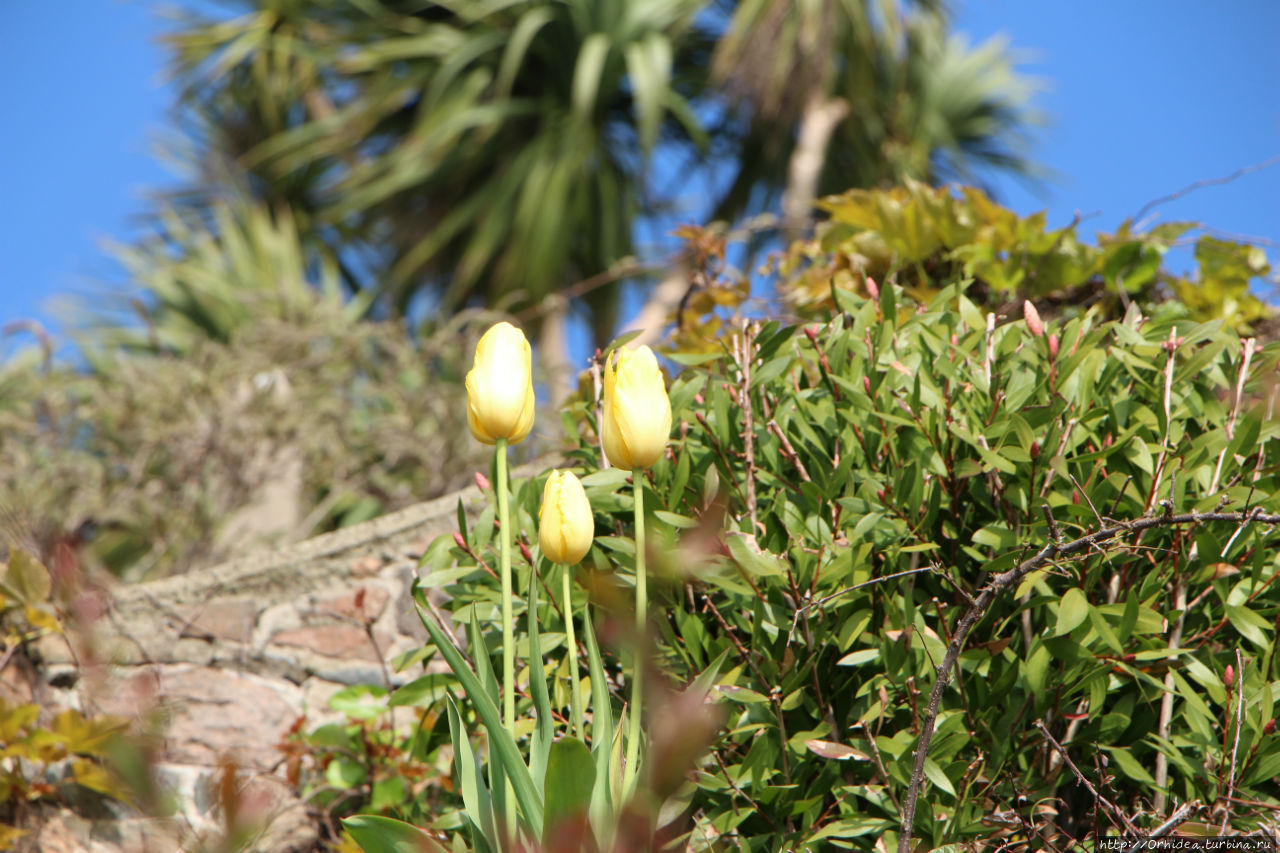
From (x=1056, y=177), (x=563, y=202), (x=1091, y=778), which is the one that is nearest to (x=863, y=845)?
(x=1091, y=778)

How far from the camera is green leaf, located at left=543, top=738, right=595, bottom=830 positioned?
2.83 feet

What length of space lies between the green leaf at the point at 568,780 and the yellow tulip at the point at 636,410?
27 cm

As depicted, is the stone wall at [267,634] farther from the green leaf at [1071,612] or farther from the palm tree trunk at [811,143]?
the palm tree trunk at [811,143]

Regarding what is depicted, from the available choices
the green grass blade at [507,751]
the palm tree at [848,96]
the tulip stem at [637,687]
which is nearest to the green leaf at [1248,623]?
the tulip stem at [637,687]

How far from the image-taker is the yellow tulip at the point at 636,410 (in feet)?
3.13

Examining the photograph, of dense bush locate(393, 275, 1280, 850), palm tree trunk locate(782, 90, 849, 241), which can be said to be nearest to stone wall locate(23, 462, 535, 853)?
dense bush locate(393, 275, 1280, 850)

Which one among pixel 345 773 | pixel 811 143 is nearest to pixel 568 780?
pixel 345 773

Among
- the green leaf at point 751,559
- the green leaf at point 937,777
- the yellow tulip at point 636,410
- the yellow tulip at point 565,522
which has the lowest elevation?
the green leaf at point 937,777

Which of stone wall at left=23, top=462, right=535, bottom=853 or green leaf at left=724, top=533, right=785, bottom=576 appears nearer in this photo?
green leaf at left=724, top=533, right=785, bottom=576

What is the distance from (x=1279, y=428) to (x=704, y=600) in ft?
2.32

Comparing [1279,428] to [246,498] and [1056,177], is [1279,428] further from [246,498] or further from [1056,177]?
[1056,177]

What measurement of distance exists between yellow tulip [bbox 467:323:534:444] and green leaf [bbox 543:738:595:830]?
296mm

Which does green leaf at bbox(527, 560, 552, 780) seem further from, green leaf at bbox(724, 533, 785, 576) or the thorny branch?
the thorny branch

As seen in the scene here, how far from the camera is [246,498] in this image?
163 inches
